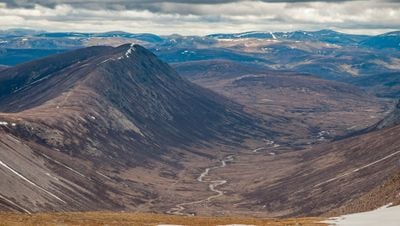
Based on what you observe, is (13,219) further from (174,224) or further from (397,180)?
(397,180)

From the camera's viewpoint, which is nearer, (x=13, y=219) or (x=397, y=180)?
(x=13, y=219)

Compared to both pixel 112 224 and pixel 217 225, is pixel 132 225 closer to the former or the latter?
pixel 112 224

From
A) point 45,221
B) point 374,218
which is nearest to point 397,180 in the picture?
point 374,218

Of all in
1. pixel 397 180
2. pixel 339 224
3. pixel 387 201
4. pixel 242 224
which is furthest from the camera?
pixel 397 180

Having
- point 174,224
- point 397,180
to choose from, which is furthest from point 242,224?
point 397,180

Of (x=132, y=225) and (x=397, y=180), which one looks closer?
(x=132, y=225)

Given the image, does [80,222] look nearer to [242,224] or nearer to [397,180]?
[242,224]

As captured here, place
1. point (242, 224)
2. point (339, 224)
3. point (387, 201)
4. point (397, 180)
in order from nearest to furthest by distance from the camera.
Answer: point (339, 224) → point (242, 224) → point (387, 201) → point (397, 180)

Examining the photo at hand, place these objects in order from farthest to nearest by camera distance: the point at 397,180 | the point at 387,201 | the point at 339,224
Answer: the point at 397,180 < the point at 387,201 < the point at 339,224
